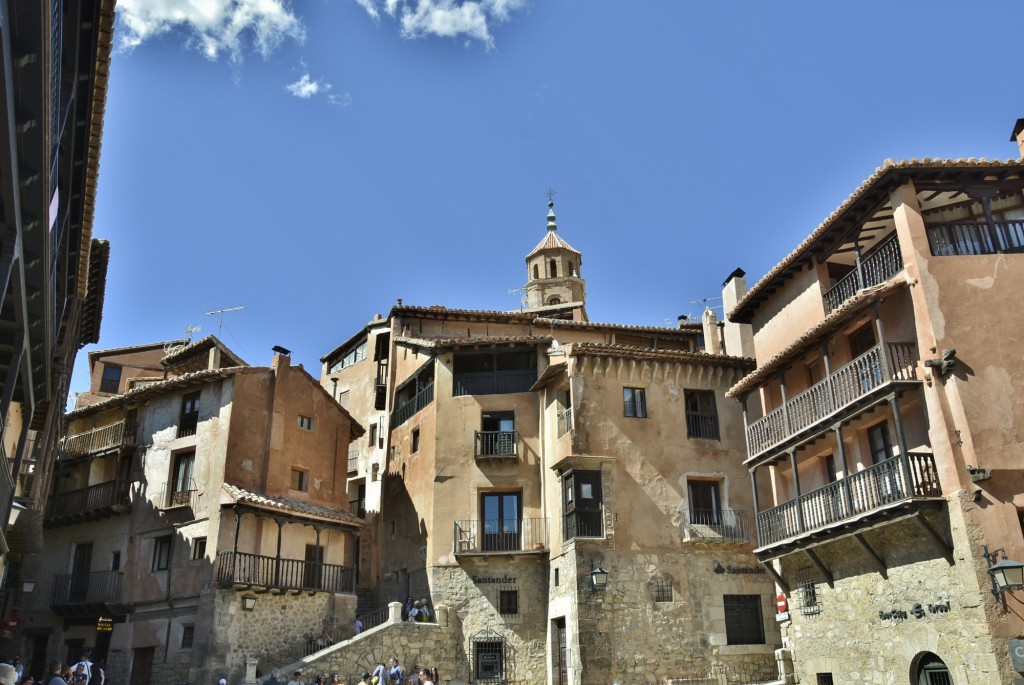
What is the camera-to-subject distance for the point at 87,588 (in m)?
32.7

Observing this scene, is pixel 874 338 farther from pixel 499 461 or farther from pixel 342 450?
pixel 342 450

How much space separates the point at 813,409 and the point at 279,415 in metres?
20.1

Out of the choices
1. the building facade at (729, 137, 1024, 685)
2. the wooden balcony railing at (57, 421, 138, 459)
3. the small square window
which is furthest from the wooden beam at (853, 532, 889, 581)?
the wooden balcony railing at (57, 421, 138, 459)

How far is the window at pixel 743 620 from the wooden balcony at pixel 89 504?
21.9 meters

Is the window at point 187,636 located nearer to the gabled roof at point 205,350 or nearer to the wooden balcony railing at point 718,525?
the gabled roof at point 205,350

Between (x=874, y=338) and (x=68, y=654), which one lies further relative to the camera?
(x=68, y=654)

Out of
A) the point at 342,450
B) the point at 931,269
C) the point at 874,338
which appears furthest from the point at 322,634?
the point at 931,269

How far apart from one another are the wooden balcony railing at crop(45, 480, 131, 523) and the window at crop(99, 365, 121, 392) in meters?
11.9

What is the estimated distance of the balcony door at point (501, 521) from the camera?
31.1 m

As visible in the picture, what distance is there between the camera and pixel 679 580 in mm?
28000

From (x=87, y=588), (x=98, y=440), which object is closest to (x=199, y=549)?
(x=87, y=588)

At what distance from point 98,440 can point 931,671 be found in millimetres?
31183

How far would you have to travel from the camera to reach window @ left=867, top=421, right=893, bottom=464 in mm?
20281

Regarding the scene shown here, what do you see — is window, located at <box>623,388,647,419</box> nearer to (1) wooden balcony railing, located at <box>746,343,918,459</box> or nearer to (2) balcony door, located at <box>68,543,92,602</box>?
(1) wooden balcony railing, located at <box>746,343,918,459</box>
